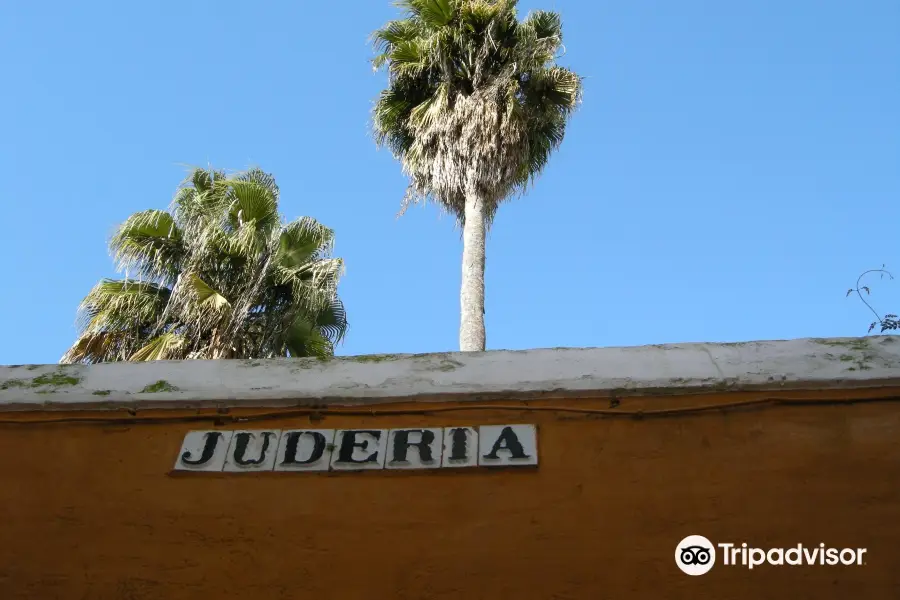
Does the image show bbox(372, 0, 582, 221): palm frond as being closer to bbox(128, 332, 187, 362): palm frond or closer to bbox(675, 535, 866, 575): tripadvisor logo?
bbox(128, 332, 187, 362): palm frond

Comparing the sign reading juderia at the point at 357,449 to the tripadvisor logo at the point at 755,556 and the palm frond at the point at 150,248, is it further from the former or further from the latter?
the palm frond at the point at 150,248

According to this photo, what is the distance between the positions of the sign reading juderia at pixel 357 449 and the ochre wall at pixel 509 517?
0.05 m

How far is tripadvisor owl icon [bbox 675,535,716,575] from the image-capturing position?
3373 mm

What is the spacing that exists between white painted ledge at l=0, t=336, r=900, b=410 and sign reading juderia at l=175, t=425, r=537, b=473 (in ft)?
0.48

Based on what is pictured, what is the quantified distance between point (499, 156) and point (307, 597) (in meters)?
9.48

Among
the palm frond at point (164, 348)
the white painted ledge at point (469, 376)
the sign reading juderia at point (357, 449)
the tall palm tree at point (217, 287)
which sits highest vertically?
the tall palm tree at point (217, 287)

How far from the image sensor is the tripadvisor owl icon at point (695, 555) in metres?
3.37

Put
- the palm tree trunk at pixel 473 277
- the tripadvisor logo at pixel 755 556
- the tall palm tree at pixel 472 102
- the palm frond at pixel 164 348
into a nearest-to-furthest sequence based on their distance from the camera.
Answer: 1. the tripadvisor logo at pixel 755 556
2. the palm frond at pixel 164 348
3. the palm tree trunk at pixel 473 277
4. the tall palm tree at pixel 472 102

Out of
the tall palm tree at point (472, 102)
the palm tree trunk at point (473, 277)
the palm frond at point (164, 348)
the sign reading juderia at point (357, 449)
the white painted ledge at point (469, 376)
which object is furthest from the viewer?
the tall palm tree at point (472, 102)

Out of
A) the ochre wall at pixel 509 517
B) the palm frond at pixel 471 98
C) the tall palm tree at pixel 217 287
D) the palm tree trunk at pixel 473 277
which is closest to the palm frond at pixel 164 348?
the tall palm tree at pixel 217 287

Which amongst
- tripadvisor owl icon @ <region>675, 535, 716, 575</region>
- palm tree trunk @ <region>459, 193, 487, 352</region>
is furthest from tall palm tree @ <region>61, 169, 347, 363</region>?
tripadvisor owl icon @ <region>675, 535, 716, 575</region>

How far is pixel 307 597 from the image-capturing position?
11.4 ft

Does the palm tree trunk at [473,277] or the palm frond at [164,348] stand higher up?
the palm tree trunk at [473,277]

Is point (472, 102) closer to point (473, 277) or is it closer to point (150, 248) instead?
point (473, 277)
